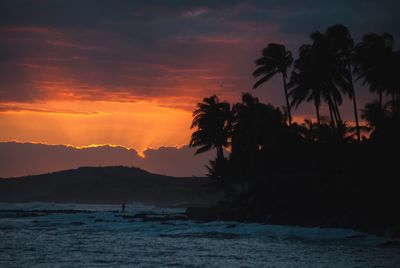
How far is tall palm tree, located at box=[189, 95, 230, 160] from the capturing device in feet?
252

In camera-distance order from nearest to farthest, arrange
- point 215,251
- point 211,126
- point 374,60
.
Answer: point 215,251 → point 374,60 → point 211,126

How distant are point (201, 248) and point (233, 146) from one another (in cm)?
4112

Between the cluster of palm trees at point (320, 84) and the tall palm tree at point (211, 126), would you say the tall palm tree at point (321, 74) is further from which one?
the tall palm tree at point (211, 126)

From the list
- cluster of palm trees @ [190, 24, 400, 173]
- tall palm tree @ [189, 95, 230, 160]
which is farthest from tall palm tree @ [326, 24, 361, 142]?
tall palm tree @ [189, 95, 230, 160]

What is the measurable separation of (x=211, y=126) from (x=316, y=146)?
16.9 m

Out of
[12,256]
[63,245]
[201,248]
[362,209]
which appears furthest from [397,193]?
[12,256]

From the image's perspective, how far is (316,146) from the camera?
6462 cm

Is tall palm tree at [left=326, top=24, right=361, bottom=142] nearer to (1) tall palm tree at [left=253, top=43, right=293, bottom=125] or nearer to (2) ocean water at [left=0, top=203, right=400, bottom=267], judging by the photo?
(1) tall palm tree at [left=253, top=43, right=293, bottom=125]

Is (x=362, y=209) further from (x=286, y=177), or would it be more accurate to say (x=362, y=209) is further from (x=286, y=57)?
(x=286, y=57)

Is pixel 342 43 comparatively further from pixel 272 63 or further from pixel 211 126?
pixel 211 126

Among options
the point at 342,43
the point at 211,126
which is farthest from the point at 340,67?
the point at 211,126

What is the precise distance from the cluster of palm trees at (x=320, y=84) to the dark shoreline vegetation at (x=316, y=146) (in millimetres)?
106

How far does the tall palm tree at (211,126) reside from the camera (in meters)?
76.8

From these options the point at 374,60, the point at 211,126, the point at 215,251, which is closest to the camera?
the point at 215,251
